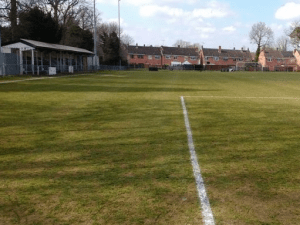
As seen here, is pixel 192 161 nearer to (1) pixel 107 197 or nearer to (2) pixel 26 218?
(1) pixel 107 197

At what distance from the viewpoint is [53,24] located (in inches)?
1823

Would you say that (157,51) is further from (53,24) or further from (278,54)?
(53,24)

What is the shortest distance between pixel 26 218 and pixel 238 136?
4.62m

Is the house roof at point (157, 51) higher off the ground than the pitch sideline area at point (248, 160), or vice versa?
the house roof at point (157, 51)

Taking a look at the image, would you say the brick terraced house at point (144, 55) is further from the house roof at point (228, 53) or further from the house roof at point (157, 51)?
the house roof at point (228, 53)

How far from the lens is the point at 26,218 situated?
305cm

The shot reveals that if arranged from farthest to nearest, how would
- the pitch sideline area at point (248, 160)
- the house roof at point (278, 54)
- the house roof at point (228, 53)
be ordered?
the house roof at point (228, 53) < the house roof at point (278, 54) < the pitch sideline area at point (248, 160)

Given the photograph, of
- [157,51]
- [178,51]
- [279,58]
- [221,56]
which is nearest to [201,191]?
[157,51]

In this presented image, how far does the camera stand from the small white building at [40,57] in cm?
3166

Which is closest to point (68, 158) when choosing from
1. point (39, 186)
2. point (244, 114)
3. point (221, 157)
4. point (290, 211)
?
point (39, 186)

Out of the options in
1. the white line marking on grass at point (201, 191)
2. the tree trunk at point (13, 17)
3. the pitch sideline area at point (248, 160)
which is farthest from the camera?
the tree trunk at point (13, 17)

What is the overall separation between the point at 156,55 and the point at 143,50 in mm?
4990

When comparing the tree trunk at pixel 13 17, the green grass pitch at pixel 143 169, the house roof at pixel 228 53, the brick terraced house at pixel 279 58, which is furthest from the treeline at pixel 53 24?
the brick terraced house at pixel 279 58

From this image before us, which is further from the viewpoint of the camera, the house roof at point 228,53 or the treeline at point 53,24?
the house roof at point 228,53
